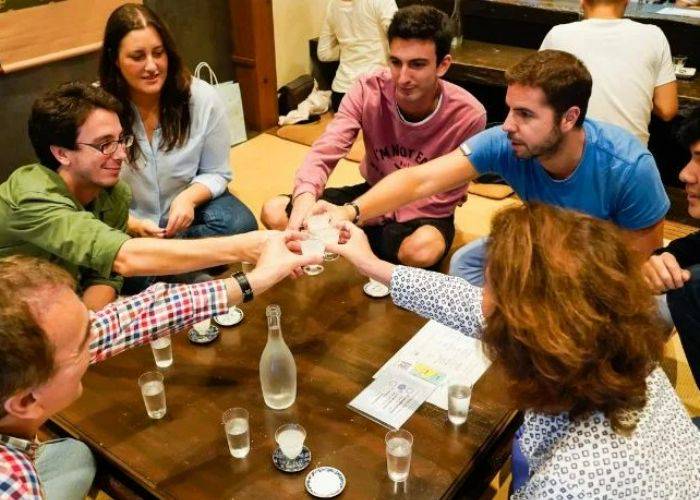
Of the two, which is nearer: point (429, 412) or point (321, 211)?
point (429, 412)

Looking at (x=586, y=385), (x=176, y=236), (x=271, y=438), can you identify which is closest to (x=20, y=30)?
(x=176, y=236)

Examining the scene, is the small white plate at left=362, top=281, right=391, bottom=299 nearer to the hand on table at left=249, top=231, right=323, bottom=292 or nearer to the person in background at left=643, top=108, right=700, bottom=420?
the hand on table at left=249, top=231, right=323, bottom=292

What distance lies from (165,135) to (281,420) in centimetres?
155

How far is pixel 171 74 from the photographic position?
8.62ft

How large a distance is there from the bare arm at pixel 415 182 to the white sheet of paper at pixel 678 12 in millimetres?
2208

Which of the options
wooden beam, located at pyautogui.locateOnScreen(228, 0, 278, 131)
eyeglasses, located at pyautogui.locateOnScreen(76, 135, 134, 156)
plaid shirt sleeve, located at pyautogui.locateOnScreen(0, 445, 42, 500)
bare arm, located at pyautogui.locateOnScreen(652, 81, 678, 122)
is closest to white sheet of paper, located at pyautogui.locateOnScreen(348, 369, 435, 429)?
plaid shirt sleeve, located at pyautogui.locateOnScreen(0, 445, 42, 500)

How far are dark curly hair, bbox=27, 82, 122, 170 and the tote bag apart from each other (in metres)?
2.18

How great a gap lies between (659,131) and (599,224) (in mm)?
3009

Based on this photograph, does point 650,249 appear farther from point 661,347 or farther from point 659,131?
point 659,131

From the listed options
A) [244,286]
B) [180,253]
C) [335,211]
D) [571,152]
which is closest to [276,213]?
Result: [335,211]

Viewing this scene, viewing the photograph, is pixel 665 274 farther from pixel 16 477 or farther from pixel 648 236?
pixel 16 477

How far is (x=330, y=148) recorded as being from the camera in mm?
2660

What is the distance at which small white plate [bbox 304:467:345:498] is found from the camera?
1.35 meters

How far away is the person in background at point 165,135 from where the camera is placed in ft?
8.21
